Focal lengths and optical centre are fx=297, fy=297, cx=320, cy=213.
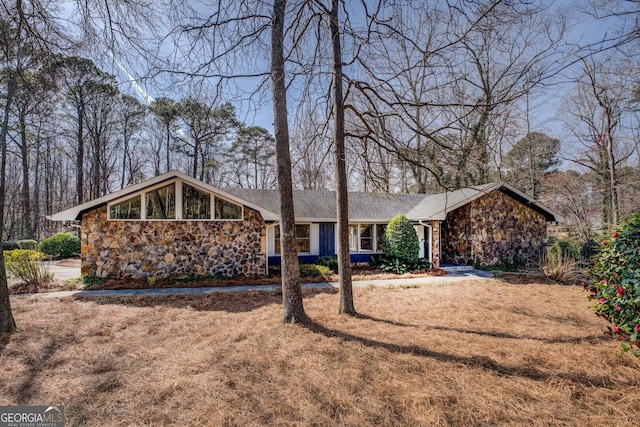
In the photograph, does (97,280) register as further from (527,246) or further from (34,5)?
(527,246)

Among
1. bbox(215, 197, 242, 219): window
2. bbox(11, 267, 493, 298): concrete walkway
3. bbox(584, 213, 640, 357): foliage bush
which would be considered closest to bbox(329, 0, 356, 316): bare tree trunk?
bbox(11, 267, 493, 298): concrete walkway

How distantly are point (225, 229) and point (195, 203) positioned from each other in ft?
4.41

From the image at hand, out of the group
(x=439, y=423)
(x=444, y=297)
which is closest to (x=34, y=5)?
(x=439, y=423)

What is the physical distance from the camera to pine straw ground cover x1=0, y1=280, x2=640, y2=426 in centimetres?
274

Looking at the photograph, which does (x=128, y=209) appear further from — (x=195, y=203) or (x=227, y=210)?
(x=227, y=210)

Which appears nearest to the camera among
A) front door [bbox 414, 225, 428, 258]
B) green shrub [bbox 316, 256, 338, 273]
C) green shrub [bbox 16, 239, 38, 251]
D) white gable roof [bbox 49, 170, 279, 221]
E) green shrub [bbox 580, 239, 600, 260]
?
white gable roof [bbox 49, 170, 279, 221]

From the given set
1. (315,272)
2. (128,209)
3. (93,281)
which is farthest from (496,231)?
(93,281)

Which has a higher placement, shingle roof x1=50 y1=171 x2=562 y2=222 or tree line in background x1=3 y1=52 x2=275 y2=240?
tree line in background x1=3 y1=52 x2=275 y2=240

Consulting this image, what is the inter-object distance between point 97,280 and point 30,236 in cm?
1635

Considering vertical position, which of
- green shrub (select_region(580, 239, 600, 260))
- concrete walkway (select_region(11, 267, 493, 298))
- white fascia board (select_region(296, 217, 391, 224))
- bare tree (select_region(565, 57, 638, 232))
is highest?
bare tree (select_region(565, 57, 638, 232))

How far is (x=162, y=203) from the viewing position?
32.9ft

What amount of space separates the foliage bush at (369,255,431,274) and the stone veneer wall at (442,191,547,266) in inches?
85.8

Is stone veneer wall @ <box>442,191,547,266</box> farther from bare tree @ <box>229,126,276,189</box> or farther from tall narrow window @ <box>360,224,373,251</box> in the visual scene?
bare tree @ <box>229,126,276,189</box>

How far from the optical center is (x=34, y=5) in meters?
4.84
